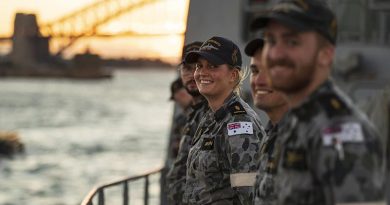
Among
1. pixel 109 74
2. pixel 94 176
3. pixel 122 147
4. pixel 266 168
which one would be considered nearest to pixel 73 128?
pixel 122 147

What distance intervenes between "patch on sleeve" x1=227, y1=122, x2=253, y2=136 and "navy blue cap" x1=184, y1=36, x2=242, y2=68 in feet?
1.10

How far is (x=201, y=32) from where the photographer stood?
33.8ft

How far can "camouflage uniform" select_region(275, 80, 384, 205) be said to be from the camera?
2.59 m

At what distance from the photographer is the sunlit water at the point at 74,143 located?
132 ft

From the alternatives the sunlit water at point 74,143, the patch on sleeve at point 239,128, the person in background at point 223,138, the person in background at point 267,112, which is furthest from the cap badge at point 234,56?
the sunlit water at point 74,143

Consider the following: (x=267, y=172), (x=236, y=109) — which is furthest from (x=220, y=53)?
(x=267, y=172)

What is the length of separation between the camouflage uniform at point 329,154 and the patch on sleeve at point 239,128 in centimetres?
138

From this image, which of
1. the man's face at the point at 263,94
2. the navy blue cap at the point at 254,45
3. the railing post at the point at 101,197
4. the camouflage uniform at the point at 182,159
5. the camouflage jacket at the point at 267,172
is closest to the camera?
the camouflage jacket at the point at 267,172

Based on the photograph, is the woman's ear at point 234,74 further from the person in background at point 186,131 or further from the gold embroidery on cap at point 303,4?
the gold embroidery on cap at point 303,4

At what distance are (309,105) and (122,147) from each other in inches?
2331

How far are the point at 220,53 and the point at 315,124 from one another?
5.84ft

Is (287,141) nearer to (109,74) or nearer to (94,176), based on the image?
(94,176)

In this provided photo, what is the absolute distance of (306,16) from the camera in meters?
2.74

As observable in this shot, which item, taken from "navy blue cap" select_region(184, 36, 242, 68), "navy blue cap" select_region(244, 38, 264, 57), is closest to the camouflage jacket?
"navy blue cap" select_region(244, 38, 264, 57)
